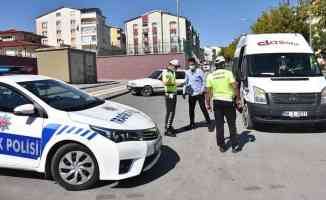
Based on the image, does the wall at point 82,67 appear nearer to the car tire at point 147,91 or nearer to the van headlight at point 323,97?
the car tire at point 147,91

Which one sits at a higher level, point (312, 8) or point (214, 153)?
point (312, 8)

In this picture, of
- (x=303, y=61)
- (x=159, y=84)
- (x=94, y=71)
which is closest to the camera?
(x=303, y=61)

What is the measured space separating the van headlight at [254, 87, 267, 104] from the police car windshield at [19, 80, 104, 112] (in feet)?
12.7

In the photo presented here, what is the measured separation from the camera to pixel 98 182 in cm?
555

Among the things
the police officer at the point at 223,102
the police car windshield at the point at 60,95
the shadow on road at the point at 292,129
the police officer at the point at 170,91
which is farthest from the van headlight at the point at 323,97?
the police car windshield at the point at 60,95

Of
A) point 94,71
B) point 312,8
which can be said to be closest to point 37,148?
point 312,8

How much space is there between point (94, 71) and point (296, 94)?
32.6m

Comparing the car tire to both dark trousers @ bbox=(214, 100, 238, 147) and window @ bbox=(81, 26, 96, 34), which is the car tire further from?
window @ bbox=(81, 26, 96, 34)

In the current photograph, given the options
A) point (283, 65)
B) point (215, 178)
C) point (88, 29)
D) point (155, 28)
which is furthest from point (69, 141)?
point (155, 28)

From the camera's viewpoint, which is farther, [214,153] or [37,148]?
[214,153]

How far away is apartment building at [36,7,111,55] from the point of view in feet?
376

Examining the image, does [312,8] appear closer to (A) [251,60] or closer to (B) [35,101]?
(A) [251,60]

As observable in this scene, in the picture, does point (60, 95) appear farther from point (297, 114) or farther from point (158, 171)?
point (297, 114)

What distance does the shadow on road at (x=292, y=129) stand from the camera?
30.0ft
